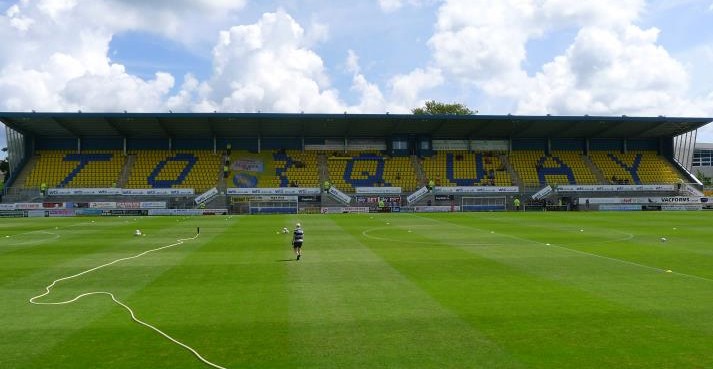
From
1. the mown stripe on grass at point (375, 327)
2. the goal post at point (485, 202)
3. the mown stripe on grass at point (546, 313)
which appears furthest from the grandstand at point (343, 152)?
the mown stripe on grass at point (375, 327)

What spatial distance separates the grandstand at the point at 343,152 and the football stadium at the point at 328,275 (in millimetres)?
576

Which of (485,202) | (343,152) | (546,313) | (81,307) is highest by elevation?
(343,152)

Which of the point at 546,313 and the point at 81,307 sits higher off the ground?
the point at 81,307

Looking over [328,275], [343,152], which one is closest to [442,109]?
[343,152]

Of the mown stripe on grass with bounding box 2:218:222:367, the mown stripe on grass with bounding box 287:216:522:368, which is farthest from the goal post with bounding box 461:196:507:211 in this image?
the mown stripe on grass with bounding box 287:216:522:368

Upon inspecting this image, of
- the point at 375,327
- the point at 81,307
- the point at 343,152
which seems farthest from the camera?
the point at 343,152

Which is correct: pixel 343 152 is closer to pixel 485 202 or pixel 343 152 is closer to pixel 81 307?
pixel 485 202

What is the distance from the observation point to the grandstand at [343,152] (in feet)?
232

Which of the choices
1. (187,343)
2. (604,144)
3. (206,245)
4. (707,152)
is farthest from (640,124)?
(187,343)

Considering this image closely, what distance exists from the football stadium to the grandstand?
1.89ft

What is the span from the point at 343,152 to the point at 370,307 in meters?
66.8

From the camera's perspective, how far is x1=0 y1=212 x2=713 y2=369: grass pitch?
10219 millimetres

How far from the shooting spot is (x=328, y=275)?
63.0 feet

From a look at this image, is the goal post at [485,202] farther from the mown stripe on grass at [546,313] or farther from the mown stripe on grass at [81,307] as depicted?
the mown stripe on grass at [81,307]
